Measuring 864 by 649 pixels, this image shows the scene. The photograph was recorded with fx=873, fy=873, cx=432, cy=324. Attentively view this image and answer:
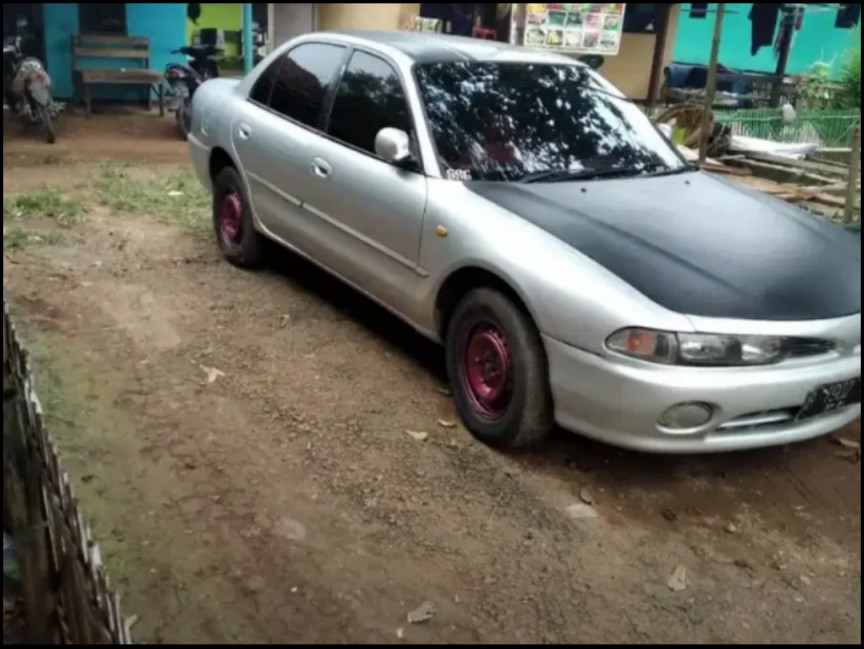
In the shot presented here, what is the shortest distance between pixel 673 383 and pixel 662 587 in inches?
28.4

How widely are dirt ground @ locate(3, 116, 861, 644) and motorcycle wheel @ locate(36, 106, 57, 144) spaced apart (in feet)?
19.1

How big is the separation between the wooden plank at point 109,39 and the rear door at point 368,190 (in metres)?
8.86

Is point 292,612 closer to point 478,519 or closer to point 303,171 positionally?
point 478,519

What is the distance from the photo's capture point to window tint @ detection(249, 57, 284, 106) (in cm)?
545

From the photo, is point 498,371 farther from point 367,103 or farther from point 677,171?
point 367,103

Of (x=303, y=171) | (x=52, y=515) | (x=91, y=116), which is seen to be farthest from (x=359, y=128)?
(x=91, y=116)

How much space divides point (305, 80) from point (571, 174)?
1850 millimetres

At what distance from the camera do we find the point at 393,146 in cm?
407

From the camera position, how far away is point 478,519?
132 inches

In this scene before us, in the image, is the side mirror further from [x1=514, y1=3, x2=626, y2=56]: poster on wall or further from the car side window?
[x1=514, y1=3, x2=626, y2=56]: poster on wall

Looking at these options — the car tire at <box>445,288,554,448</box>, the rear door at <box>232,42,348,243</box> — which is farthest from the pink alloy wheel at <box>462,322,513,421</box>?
the rear door at <box>232,42,348,243</box>

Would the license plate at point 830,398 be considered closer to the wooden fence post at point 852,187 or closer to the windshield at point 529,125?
the windshield at point 529,125

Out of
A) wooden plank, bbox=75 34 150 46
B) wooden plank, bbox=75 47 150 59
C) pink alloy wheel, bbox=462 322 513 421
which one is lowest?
pink alloy wheel, bbox=462 322 513 421

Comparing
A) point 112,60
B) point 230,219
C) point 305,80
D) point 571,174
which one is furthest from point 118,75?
point 571,174
